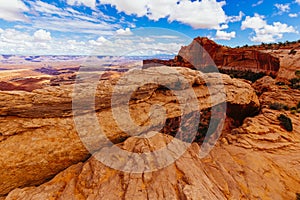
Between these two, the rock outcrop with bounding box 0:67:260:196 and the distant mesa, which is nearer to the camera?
the rock outcrop with bounding box 0:67:260:196

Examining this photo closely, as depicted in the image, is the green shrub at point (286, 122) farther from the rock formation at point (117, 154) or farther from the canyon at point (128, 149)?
the rock formation at point (117, 154)

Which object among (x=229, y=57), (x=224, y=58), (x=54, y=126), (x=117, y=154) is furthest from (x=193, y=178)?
(x=224, y=58)

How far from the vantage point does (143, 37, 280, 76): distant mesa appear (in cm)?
4757

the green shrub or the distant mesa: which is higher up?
the distant mesa

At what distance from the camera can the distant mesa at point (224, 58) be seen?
156ft

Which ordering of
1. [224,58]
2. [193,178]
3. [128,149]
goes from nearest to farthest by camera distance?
[193,178] → [128,149] → [224,58]

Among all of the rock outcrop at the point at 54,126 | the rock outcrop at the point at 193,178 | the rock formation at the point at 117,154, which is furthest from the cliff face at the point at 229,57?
the rock outcrop at the point at 54,126

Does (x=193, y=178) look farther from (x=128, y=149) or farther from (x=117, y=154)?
(x=117, y=154)

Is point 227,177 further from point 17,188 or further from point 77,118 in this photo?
point 17,188

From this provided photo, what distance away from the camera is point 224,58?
61125 mm

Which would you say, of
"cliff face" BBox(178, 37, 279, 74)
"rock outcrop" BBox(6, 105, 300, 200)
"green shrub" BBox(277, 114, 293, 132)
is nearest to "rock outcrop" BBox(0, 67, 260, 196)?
"rock outcrop" BBox(6, 105, 300, 200)

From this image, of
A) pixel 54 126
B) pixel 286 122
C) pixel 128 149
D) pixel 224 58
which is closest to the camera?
pixel 54 126

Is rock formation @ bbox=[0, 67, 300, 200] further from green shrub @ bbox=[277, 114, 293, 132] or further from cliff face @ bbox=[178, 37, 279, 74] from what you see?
cliff face @ bbox=[178, 37, 279, 74]

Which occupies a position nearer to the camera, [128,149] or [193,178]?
[193,178]
